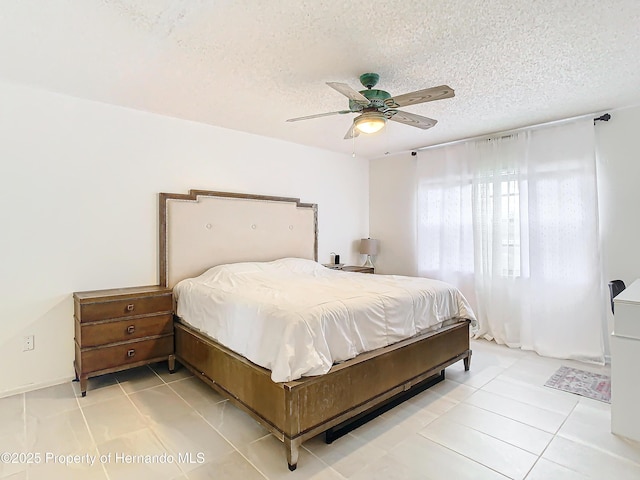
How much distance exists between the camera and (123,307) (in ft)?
9.98

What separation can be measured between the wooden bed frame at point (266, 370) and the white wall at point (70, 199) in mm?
241

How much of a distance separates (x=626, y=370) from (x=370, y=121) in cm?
242

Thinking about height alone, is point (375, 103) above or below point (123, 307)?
above

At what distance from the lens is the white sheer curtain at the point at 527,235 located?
364 cm

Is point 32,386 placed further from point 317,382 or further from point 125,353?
point 317,382

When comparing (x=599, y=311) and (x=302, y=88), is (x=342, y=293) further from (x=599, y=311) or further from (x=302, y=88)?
(x=599, y=311)

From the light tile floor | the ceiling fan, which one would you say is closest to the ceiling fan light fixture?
the ceiling fan

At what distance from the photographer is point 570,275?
3727 mm

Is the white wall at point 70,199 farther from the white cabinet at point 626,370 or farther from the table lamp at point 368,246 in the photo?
the white cabinet at point 626,370

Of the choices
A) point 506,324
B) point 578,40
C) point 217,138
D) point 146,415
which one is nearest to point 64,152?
point 217,138

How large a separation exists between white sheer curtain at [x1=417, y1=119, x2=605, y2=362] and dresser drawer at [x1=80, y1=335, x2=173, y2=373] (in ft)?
11.7

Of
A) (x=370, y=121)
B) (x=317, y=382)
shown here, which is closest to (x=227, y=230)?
(x=370, y=121)

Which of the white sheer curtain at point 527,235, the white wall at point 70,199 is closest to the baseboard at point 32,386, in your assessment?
the white wall at point 70,199

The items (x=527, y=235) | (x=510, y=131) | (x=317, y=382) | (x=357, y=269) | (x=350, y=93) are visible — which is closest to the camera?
(x=317, y=382)
